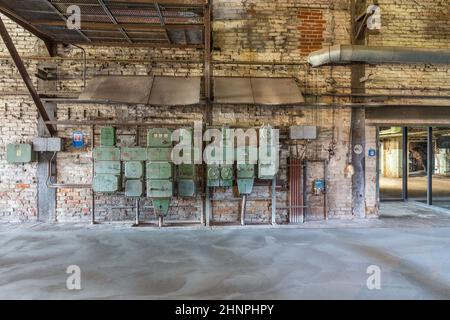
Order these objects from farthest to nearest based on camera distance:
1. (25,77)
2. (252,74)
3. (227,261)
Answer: (252,74) → (25,77) → (227,261)

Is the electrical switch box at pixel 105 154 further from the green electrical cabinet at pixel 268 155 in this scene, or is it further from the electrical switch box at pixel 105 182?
the green electrical cabinet at pixel 268 155

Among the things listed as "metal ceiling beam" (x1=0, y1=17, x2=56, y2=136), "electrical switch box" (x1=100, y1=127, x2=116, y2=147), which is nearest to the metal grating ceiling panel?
"metal ceiling beam" (x1=0, y1=17, x2=56, y2=136)

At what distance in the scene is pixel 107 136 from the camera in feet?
18.8

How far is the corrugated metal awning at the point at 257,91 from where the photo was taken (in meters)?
5.71

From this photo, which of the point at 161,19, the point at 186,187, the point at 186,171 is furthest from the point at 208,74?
the point at 186,187

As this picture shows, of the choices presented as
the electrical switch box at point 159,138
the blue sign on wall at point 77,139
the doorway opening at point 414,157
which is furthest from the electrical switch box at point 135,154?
the doorway opening at point 414,157

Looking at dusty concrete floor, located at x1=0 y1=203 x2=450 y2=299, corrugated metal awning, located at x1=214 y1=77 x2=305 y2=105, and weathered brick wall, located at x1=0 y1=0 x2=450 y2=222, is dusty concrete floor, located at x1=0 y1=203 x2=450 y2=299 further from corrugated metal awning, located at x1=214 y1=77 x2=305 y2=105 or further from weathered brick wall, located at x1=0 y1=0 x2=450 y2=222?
corrugated metal awning, located at x1=214 y1=77 x2=305 y2=105

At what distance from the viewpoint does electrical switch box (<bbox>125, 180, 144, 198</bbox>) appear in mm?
5547

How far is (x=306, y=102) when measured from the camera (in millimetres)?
6246

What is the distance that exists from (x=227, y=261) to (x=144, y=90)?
3.72 m

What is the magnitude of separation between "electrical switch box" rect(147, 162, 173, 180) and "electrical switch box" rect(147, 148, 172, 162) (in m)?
0.09

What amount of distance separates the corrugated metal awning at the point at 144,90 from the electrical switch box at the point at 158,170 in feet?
3.90

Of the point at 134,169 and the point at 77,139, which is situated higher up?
the point at 77,139

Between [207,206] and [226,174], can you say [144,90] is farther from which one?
[207,206]
